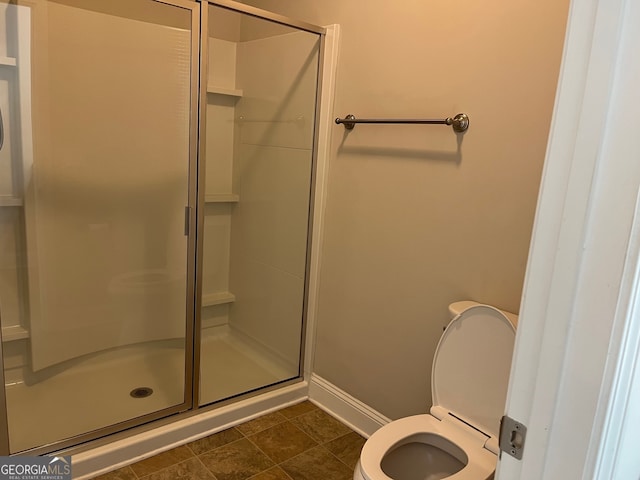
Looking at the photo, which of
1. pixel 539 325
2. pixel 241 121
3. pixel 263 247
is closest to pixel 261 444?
pixel 263 247

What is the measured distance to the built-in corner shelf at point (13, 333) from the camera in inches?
90.4

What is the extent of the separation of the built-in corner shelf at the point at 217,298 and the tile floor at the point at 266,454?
2.20 ft

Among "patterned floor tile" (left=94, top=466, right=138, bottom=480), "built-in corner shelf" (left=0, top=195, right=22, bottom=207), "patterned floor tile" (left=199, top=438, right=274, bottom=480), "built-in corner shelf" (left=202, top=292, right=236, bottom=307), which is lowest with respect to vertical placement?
→ "patterned floor tile" (left=94, top=466, right=138, bottom=480)

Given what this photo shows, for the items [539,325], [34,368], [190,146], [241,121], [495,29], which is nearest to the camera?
[539,325]

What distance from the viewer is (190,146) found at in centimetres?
219

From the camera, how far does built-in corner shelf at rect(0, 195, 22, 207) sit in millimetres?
2202

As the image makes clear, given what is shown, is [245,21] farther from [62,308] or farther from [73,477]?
[73,477]

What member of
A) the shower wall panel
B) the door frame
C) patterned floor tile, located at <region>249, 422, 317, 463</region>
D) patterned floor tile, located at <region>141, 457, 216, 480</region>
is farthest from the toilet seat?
the shower wall panel

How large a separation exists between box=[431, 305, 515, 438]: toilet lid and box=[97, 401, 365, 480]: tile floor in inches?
26.6

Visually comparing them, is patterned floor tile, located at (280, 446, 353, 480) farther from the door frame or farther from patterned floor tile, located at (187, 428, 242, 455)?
the door frame

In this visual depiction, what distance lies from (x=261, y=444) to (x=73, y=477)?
2.54 ft

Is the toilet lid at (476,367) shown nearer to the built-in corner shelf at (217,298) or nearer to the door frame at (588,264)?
the door frame at (588,264)

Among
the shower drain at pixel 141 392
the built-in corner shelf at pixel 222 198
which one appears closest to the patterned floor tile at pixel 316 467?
the shower drain at pixel 141 392

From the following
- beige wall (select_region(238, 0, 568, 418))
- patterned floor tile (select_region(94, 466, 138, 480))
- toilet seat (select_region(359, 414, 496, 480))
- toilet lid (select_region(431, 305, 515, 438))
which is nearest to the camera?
toilet seat (select_region(359, 414, 496, 480))
